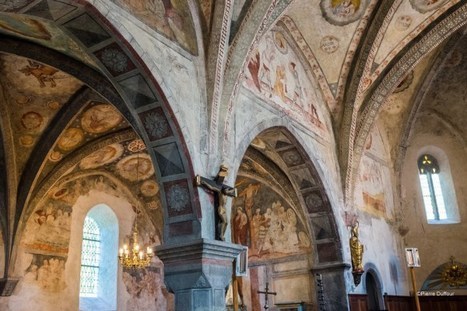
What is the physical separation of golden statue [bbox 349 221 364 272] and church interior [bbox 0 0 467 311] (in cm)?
5

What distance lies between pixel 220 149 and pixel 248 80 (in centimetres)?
218

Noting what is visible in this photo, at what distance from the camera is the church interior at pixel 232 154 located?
750cm

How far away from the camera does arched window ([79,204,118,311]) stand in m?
12.9

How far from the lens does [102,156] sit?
506 inches

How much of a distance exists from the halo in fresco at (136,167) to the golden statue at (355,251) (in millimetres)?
5689

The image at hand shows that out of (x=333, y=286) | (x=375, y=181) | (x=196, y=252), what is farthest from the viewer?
(x=375, y=181)

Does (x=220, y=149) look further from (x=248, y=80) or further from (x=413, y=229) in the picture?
(x=413, y=229)

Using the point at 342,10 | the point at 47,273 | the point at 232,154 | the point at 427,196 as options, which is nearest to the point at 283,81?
the point at 342,10

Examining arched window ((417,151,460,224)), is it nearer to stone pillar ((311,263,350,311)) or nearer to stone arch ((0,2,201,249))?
stone pillar ((311,263,350,311))

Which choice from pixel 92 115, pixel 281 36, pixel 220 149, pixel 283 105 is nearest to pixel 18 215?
pixel 92 115

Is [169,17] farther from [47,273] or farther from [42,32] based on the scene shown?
[47,273]

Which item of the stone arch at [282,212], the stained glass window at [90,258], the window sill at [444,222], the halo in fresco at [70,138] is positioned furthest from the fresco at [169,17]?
the window sill at [444,222]

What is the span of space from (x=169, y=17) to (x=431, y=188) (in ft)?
40.0

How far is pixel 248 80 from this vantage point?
9.86m
